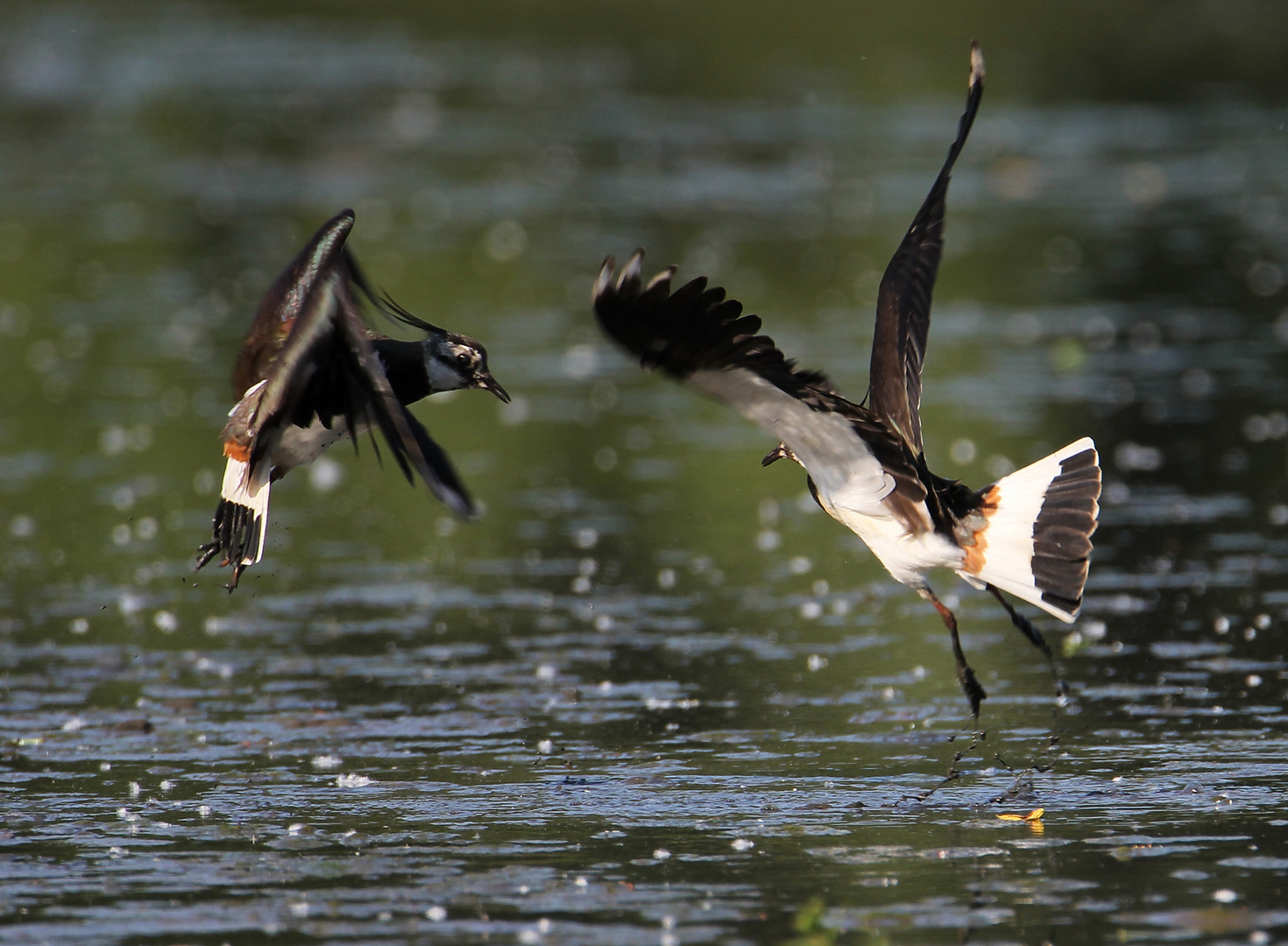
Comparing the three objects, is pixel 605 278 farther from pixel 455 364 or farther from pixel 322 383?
pixel 455 364

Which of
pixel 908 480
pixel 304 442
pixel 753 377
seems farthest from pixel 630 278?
pixel 304 442

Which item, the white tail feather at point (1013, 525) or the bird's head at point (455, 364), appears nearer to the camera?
the white tail feather at point (1013, 525)

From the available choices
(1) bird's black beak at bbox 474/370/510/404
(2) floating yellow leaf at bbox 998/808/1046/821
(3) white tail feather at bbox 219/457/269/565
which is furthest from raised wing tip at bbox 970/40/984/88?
(3) white tail feather at bbox 219/457/269/565

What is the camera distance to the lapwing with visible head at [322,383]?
6.38m

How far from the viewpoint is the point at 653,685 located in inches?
328

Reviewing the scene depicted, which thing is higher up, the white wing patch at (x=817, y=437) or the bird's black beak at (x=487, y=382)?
the bird's black beak at (x=487, y=382)

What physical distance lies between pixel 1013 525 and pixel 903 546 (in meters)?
0.47

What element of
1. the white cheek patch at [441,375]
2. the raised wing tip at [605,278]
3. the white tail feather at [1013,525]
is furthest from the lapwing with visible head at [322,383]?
the white tail feather at [1013,525]

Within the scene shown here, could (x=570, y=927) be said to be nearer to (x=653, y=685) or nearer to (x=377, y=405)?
(x=377, y=405)

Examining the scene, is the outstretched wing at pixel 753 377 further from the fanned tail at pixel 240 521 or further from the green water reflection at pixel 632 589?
the fanned tail at pixel 240 521

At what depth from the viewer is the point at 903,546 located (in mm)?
7574

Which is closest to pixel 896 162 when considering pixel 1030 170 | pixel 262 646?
pixel 1030 170

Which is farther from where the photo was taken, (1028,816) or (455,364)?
(455,364)

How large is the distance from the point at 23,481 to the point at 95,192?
13163 mm
